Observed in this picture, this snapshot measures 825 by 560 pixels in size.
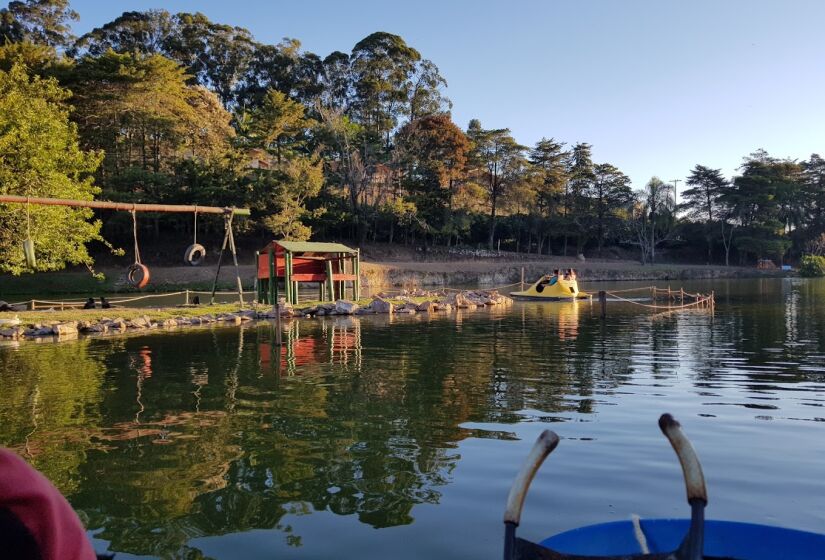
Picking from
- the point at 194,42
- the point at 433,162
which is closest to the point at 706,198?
the point at 433,162

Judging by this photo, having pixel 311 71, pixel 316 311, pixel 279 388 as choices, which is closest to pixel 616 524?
pixel 279 388

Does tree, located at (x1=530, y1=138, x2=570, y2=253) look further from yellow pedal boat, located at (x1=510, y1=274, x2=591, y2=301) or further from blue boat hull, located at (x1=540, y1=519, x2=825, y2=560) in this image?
blue boat hull, located at (x1=540, y1=519, x2=825, y2=560)

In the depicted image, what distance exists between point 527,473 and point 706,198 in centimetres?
7973

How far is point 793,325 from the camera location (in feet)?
70.7

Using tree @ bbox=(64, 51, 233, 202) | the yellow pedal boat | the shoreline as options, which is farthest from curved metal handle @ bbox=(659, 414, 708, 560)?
tree @ bbox=(64, 51, 233, 202)

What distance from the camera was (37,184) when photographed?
27031mm

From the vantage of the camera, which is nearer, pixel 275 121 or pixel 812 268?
pixel 275 121

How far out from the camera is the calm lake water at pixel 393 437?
18.2 ft

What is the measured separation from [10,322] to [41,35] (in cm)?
6659

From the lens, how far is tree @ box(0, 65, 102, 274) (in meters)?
26.0

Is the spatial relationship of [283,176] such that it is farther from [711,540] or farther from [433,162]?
[711,540]

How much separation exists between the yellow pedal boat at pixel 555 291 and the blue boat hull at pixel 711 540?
3161 centimetres

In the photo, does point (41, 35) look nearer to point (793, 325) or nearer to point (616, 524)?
point (793, 325)

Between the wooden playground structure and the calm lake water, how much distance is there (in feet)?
32.2
